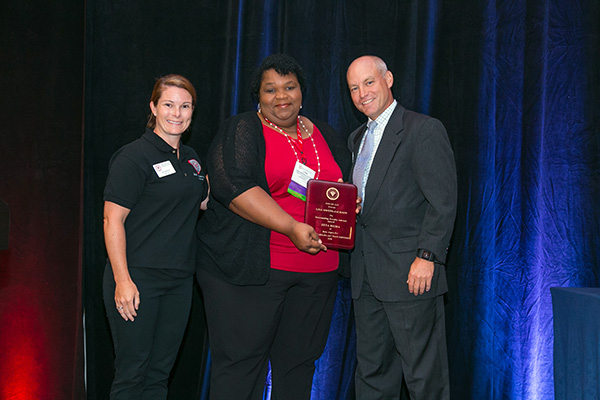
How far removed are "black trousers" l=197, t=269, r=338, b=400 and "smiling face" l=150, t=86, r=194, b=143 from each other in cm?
58

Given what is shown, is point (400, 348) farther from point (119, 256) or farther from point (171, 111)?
point (171, 111)

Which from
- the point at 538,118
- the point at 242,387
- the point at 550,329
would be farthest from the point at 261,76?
the point at 550,329

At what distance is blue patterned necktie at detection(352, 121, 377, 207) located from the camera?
6.56 ft

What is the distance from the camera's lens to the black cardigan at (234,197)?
1845 mm

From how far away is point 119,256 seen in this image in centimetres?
175

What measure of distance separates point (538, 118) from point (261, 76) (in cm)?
148

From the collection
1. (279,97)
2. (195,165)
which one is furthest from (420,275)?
(195,165)

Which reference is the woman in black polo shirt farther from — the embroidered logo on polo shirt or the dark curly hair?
Result: the dark curly hair

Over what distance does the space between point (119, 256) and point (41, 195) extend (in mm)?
948

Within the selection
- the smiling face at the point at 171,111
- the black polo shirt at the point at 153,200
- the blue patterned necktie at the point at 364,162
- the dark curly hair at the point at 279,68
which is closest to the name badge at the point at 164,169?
the black polo shirt at the point at 153,200

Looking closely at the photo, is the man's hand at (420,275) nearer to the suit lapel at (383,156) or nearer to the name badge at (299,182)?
the suit lapel at (383,156)

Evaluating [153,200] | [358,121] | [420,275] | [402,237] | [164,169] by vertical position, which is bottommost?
[420,275]

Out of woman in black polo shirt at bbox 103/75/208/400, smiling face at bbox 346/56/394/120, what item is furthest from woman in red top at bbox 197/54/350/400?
smiling face at bbox 346/56/394/120

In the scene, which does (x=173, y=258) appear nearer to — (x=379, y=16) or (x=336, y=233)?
(x=336, y=233)
